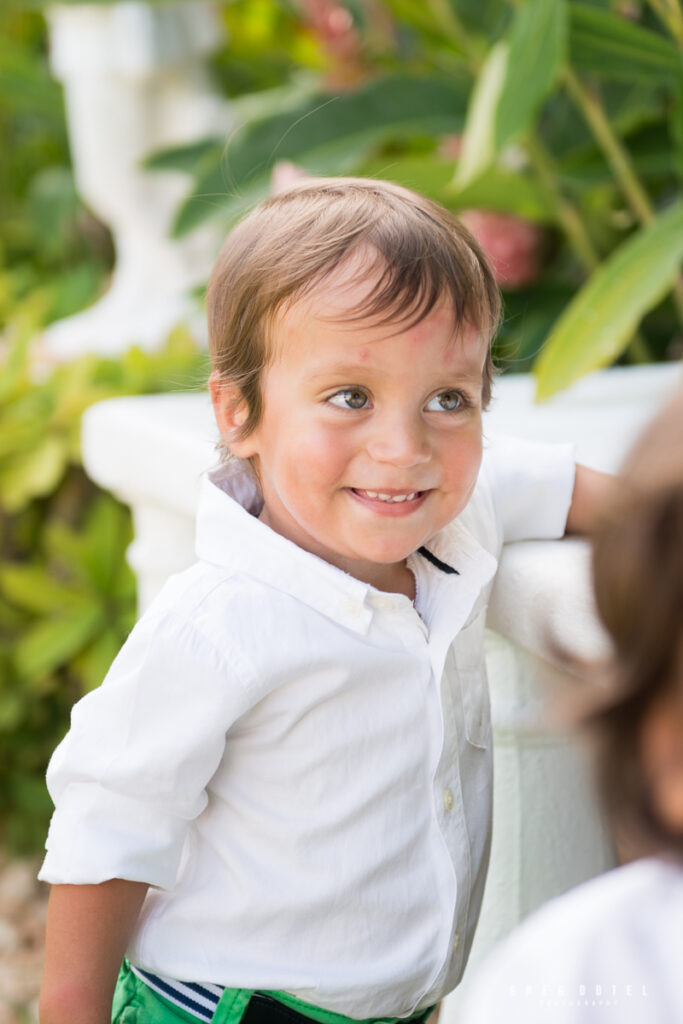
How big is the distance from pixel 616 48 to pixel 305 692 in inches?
54.0

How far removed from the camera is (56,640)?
7.41ft

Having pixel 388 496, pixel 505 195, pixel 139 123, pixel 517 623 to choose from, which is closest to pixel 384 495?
pixel 388 496

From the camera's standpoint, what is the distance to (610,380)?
2002 millimetres

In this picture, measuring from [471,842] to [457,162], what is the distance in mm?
1453

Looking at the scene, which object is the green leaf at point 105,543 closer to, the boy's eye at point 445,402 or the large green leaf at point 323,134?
the large green leaf at point 323,134

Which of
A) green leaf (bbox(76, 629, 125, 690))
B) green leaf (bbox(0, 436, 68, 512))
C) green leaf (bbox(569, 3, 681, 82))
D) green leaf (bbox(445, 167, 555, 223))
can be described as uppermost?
green leaf (bbox(569, 3, 681, 82))

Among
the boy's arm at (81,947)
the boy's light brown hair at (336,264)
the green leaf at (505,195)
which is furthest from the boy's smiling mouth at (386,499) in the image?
the green leaf at (505,195)

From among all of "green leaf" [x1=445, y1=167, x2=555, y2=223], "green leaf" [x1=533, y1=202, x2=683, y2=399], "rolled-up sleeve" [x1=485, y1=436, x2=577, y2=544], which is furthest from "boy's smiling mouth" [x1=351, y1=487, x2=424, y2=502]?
"green leaf" [x1=445, y1=167, x2=555, y2=223]

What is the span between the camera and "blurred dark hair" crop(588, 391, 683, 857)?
56 centimetres

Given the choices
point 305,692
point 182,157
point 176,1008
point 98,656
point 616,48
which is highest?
point 616,48

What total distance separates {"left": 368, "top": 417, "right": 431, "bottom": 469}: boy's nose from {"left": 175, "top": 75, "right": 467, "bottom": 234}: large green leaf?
4.30 feet

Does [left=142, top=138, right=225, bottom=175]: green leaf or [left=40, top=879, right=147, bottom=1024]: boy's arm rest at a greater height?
[left=142, top=138, right=225, bottom=175]: green leaf

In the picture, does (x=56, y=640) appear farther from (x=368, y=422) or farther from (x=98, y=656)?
(x=368, y=422)

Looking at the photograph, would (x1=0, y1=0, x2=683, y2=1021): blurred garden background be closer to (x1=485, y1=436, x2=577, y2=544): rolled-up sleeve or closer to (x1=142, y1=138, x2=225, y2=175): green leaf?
(x1=142, y1=138, x2=225, y2=175): green leaf
